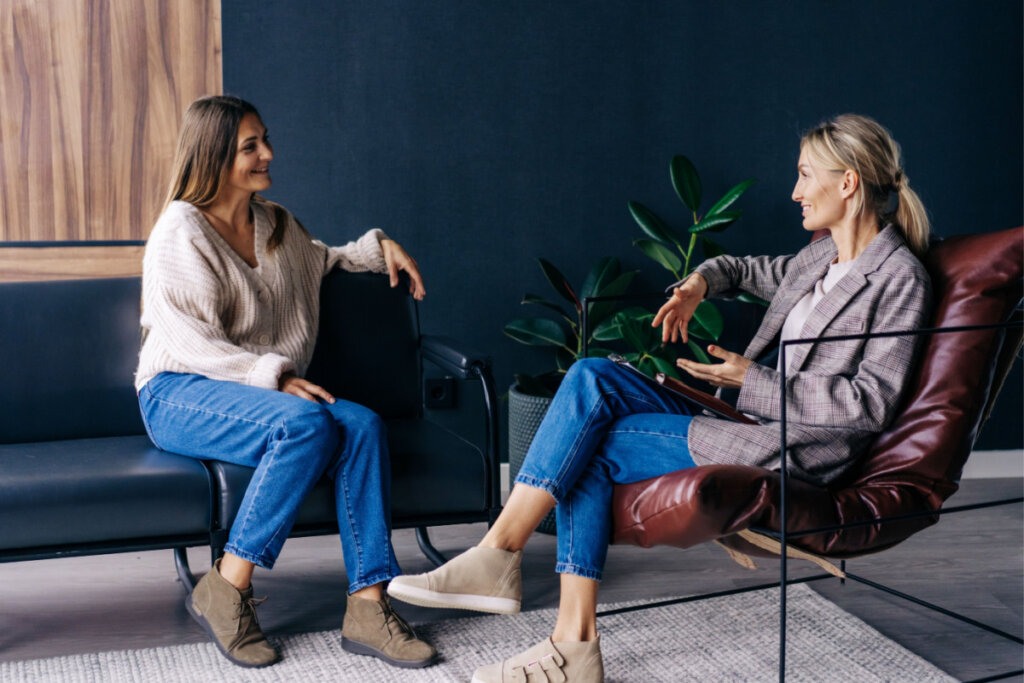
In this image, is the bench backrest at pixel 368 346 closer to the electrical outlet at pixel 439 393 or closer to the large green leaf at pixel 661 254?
the electrical outlet at pixel 439 393

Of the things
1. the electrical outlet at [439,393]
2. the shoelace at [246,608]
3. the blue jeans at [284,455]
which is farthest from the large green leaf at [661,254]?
the shoelace at [246,608]

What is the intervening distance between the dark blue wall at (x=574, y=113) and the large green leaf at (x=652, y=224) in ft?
0.70

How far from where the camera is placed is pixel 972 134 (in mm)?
3600

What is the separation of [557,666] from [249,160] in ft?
4.58

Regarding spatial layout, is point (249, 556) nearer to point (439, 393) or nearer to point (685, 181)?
point (439, 393)

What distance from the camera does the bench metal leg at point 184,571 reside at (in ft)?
8.24

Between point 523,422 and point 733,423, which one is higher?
point 733,423

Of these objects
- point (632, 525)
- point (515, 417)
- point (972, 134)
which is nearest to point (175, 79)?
point (515, 417)

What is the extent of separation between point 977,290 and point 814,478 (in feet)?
1.70

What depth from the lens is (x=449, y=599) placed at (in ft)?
6.15

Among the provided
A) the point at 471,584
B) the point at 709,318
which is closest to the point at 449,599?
the point at 471,584

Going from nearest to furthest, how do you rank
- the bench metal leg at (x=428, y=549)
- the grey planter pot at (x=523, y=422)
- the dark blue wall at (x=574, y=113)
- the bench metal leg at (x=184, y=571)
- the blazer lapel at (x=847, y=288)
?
the blazer lapel at (x=847, y=288) → the bench metal leg at (x=184, y=571) → the bench metal leg at (x=428, y=549) → the grey planter pot at (x=523, y=422) → the dark blue wall at (x=574, y=113)

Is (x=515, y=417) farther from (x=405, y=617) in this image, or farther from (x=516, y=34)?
(x=516, y=34)

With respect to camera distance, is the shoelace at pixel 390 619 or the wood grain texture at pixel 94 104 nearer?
the shoelace at pixel 390 619
